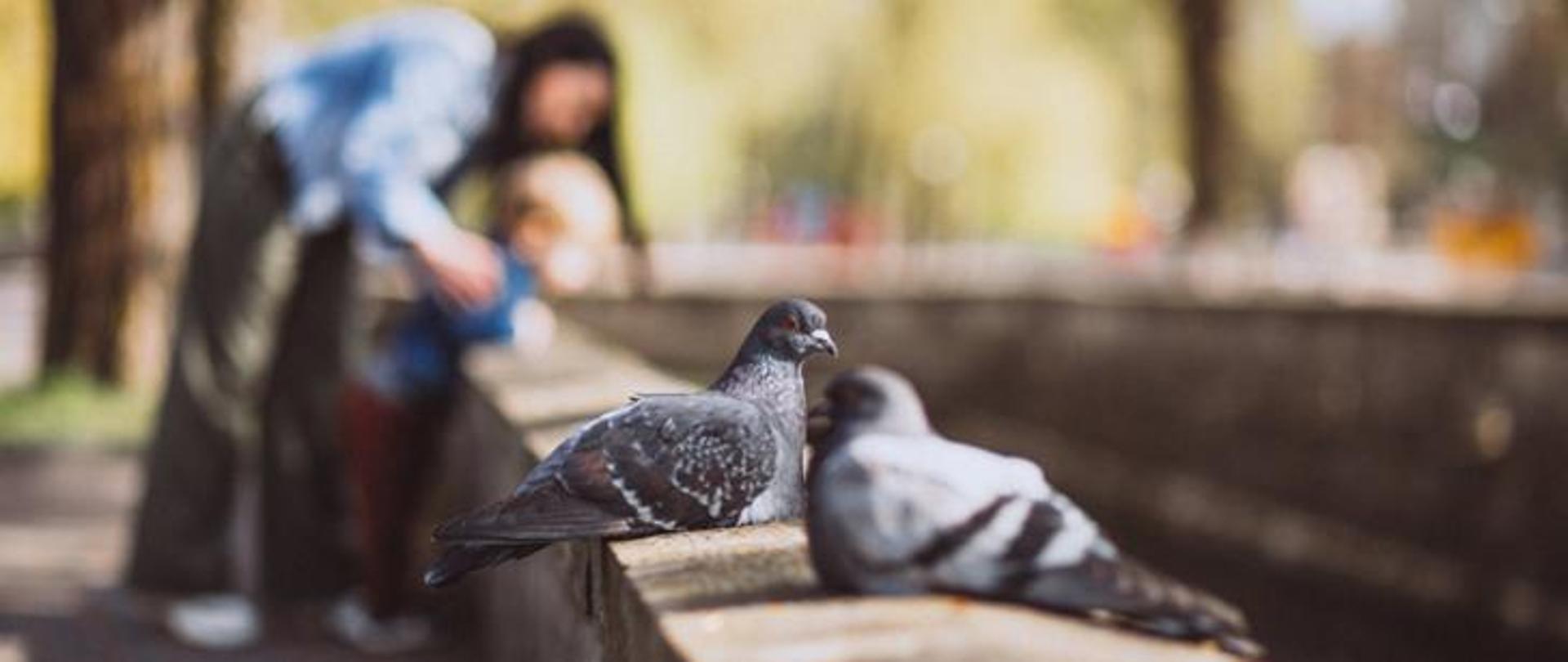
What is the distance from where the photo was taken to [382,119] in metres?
6.14

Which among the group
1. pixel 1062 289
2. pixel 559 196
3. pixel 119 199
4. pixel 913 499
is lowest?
pixel 1062 289

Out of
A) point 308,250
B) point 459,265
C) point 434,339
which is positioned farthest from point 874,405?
point 434,339

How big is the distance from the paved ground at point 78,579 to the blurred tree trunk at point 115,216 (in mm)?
1411

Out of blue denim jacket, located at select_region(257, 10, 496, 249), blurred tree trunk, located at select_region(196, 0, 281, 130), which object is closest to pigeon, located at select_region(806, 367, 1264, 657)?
blue denim jacket, located at select_region(257, 10, 496, 249)

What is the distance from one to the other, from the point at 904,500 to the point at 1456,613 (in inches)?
348

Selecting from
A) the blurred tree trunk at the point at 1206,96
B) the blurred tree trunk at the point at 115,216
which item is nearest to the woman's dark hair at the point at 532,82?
the blurred tree trunk at the point at 115,216

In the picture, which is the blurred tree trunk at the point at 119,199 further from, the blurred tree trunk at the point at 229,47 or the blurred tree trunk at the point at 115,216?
the blurred tree trunk at the point at 229,47

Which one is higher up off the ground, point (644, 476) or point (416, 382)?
point (644, 476)

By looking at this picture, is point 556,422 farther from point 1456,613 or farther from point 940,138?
point 940,138

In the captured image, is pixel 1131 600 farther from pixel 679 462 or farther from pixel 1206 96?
pixel 1206 96

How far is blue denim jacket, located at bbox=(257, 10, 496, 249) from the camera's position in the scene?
6.11 m

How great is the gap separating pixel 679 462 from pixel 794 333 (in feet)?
0.71

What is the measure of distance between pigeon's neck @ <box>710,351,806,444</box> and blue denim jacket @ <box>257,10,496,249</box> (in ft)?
9.43

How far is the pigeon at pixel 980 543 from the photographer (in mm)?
2742
